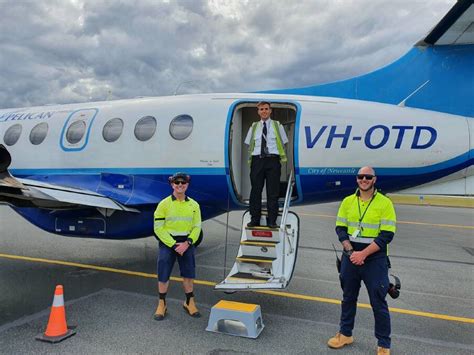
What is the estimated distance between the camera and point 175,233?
17.4ft

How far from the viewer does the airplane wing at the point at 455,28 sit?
543 centimetres

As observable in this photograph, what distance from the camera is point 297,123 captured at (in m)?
6.80

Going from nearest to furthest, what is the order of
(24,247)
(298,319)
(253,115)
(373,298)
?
(373,298), (298,319), (253,115), (24,247)

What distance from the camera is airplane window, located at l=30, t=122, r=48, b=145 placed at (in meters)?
8.52

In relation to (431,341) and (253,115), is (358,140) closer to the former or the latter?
(253,115)

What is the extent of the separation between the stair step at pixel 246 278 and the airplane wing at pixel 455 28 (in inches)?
179

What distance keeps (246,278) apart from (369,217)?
6.84ft

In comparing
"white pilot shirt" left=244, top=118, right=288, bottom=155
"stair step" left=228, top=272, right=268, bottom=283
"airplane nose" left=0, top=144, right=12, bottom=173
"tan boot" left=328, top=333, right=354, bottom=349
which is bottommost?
"tan boot" left=328, top=333, right=354, bottom=349

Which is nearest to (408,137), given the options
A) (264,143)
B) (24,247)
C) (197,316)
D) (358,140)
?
(358,140)

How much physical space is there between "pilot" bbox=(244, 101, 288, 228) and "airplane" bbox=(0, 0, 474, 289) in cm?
24

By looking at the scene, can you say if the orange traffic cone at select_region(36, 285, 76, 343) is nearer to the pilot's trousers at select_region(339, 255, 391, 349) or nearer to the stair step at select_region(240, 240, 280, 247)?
the stair step at select_region(240, 240, 280, 247)

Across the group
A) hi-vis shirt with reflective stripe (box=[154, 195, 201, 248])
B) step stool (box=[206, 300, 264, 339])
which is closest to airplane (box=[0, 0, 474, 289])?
step stool (box=[206, 300, 264, 339])

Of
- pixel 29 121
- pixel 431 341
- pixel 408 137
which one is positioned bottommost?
pixel 431 341

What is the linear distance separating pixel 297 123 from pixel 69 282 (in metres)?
4.81
